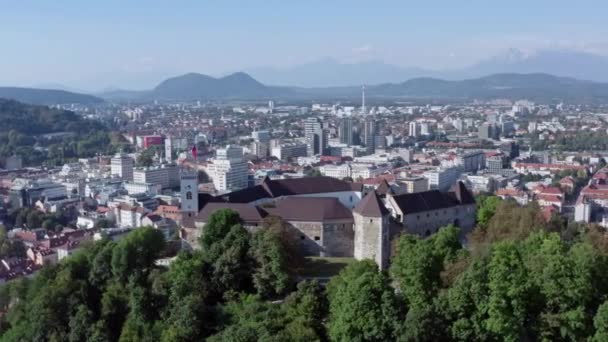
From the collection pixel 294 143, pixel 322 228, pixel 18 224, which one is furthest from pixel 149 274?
pixel 294 143

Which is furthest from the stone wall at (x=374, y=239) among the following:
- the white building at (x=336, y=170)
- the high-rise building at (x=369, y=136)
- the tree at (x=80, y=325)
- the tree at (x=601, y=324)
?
the high-rise building at (x=369, y=136)

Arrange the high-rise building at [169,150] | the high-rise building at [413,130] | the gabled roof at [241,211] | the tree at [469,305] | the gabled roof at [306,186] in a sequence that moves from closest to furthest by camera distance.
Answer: the tree at [469,305] → the gabled roof at [241,211] → the gabled roof at [306,186] → the high-rise building at [169,150] → the high-rise building at [413,130]

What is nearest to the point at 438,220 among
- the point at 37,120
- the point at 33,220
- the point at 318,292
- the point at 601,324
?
the point at 318,292

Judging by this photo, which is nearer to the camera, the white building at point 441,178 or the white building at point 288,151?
the white building at point 441,178

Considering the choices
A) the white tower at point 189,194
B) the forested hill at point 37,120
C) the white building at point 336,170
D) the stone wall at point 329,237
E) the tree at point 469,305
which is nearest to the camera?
the tree at point 469,305

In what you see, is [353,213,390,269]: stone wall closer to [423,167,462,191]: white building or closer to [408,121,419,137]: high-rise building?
[423,167,462,191]: white building

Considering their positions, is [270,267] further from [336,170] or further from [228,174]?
[336,170]

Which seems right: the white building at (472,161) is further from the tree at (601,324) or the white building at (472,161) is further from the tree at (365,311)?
the tree at (601,324)

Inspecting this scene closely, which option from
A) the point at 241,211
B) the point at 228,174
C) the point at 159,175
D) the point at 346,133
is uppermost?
the point at 241,211
